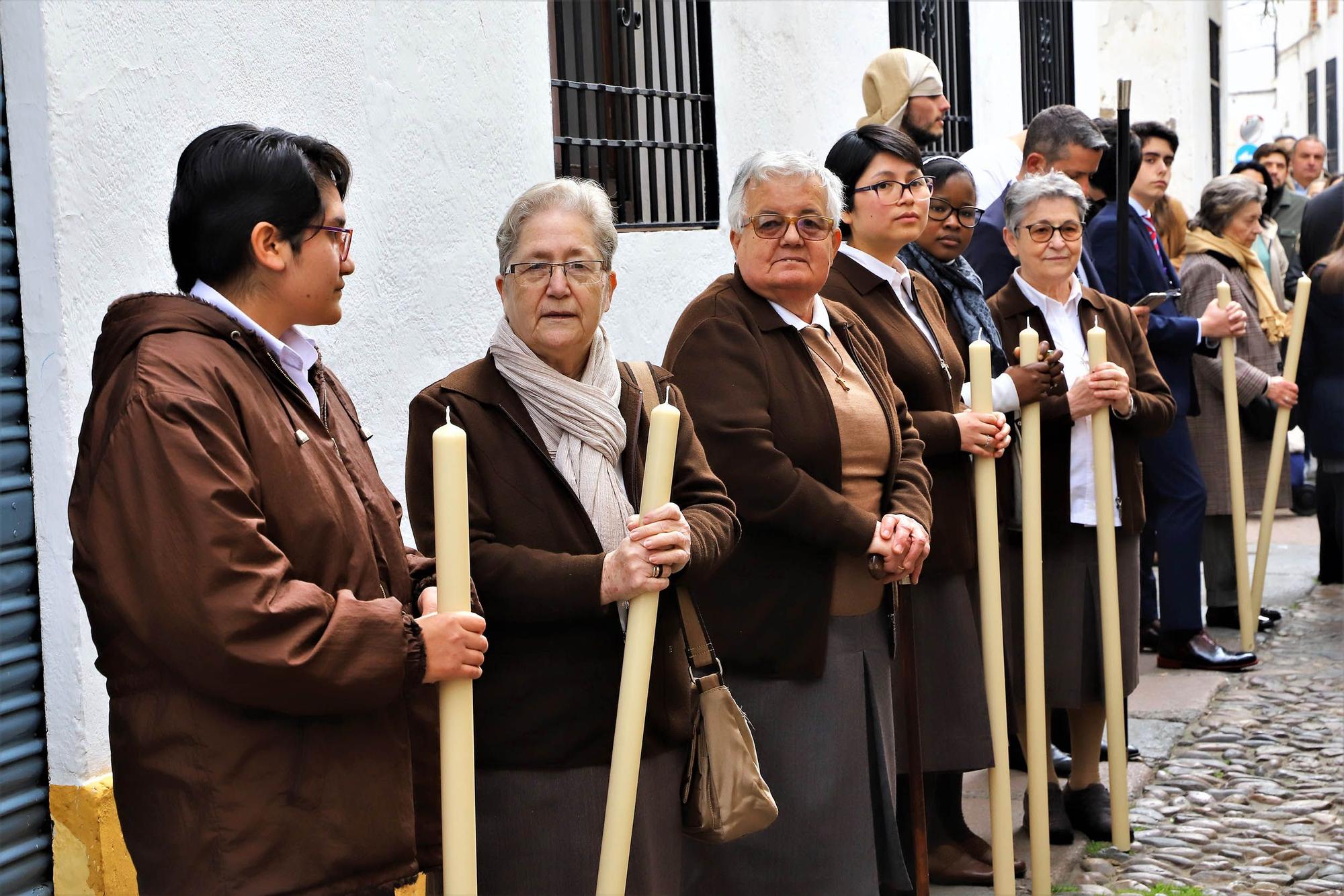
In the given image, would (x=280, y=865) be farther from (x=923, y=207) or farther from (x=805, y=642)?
(x=923, y=207)

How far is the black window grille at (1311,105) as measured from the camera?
3272 centimetres

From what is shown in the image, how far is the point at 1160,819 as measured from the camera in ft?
16.4

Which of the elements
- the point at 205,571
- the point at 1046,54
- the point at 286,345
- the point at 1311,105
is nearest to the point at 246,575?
the point at 205,571

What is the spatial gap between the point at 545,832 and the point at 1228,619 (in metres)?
5.87

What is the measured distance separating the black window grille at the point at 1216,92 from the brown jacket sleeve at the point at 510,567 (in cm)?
1624

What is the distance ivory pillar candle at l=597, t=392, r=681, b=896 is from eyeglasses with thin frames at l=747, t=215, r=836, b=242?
112 cm

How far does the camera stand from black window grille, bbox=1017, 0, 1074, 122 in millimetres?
11609

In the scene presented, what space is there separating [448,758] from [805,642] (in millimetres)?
1362

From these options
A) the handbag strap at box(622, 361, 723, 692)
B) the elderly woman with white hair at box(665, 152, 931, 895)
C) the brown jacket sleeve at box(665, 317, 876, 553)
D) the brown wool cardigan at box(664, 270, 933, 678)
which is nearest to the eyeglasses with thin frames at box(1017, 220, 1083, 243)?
the elderly woman with white hair at box(665, 152, 931, 895)

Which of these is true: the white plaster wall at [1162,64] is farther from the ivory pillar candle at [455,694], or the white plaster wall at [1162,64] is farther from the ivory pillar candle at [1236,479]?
the ivory pillar candle at [455,694]

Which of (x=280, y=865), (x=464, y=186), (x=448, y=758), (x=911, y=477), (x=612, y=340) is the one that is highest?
(x=464, y=186)

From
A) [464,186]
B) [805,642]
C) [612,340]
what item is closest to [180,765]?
[805,642]

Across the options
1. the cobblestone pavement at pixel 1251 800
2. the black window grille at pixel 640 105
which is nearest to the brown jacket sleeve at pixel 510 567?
the cobblestone pavement at pixel 1251 800

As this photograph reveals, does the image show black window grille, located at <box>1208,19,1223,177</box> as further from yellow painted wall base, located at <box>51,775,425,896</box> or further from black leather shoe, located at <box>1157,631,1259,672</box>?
yellow painted wall base, located at <box>51,775,425,896</box>
